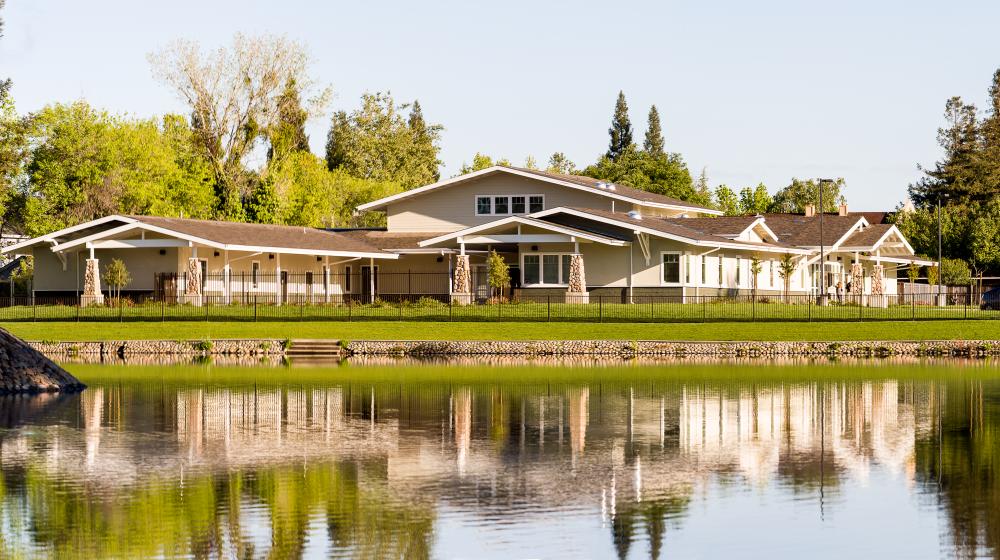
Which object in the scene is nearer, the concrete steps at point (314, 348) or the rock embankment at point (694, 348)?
the rock embankment at point (694, 348)

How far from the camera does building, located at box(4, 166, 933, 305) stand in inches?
2389

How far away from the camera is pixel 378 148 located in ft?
395

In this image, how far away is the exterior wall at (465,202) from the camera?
68.1m

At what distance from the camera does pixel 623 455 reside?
64.2 feet

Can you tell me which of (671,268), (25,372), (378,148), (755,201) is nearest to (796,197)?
(755,201)

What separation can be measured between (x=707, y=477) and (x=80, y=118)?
68070 mm

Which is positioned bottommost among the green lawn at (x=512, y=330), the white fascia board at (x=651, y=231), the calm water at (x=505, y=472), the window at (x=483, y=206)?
the calm water at (x=505, y=472)

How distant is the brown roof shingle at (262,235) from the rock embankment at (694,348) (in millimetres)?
16027

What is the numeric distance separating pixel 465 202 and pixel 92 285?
1895 centimetres

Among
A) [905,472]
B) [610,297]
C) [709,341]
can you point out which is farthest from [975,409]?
[610,297]

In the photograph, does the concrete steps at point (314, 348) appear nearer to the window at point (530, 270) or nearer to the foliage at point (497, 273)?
the foliage at point (497, 273)

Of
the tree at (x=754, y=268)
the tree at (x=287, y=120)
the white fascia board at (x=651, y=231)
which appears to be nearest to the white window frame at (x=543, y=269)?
the white fascia board at (x=651, y=231)

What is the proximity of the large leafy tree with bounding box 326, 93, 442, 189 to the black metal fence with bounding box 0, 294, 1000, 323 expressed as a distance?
57908 millimetres

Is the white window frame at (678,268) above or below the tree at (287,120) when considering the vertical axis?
below
